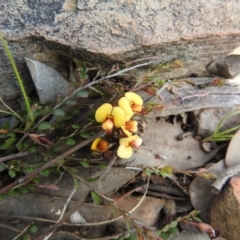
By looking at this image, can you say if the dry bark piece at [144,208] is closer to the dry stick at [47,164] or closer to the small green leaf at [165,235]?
the small green leaf at [165,235]

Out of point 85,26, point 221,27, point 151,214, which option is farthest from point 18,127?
point 221,27

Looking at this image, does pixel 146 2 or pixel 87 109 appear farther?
pixel 87 109

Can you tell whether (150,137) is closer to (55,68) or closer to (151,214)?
(151,214)

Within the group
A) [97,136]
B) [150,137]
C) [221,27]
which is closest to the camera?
[97,136]

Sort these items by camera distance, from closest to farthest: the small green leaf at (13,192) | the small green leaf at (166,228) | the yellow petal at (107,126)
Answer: the yellow petal at (107,126)
the small green leaf at (13,192)
the small green leaf at (166,228)

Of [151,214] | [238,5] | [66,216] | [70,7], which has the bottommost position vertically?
[151,214]

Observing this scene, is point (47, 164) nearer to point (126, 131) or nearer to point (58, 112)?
point (58, 112)

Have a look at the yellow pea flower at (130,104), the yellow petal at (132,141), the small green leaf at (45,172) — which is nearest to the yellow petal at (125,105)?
the yellow pea flower at (130,104)
